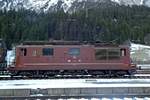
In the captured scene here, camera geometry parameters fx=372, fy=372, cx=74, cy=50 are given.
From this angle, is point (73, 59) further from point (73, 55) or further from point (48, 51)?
point (48, 51)

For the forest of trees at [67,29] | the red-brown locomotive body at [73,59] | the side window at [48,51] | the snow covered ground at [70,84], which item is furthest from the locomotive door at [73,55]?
the forest of trees at [67,29]

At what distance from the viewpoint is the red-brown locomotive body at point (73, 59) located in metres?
30.5

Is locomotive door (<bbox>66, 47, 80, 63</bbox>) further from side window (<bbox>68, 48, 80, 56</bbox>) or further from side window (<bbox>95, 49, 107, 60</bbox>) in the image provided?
side window (<bbox>95, 49, 107, 60</bbox>)

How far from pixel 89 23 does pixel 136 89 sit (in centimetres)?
7942

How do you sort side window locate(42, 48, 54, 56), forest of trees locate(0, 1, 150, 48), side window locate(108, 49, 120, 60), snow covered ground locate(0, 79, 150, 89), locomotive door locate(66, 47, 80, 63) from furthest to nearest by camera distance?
forest of trees locate(0, 1, 150, 48) < side window locate(108, 49, 120, 60) < locomotive door locate(66, 47, 80, 63) < side window locate(42, 48, 54, 56) < snow covered ground locate(0, 79, 150, 89)

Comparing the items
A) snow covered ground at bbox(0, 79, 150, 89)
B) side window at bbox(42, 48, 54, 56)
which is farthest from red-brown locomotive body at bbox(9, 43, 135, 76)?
snow covered ground at bbox(0, 79, 150, 89)

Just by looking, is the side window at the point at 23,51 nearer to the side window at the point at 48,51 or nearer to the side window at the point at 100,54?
the side window at the point at 48,51

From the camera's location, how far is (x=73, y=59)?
3086 centimetres

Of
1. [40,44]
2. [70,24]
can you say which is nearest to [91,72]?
[40,44]

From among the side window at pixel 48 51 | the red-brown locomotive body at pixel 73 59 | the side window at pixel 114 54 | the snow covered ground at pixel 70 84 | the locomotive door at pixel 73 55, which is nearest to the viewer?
the snow covered ground at pixel 70 84

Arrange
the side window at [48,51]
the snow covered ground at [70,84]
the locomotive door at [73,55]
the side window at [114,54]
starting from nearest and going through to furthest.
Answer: the snow covered ground at [70,84]
the side window at [48,51]
the locomotive door at [73,55]
the side window at [114,54]

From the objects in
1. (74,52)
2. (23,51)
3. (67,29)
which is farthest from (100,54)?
(67,29)

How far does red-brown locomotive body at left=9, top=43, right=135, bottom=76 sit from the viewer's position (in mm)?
30516

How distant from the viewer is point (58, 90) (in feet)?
65.6
